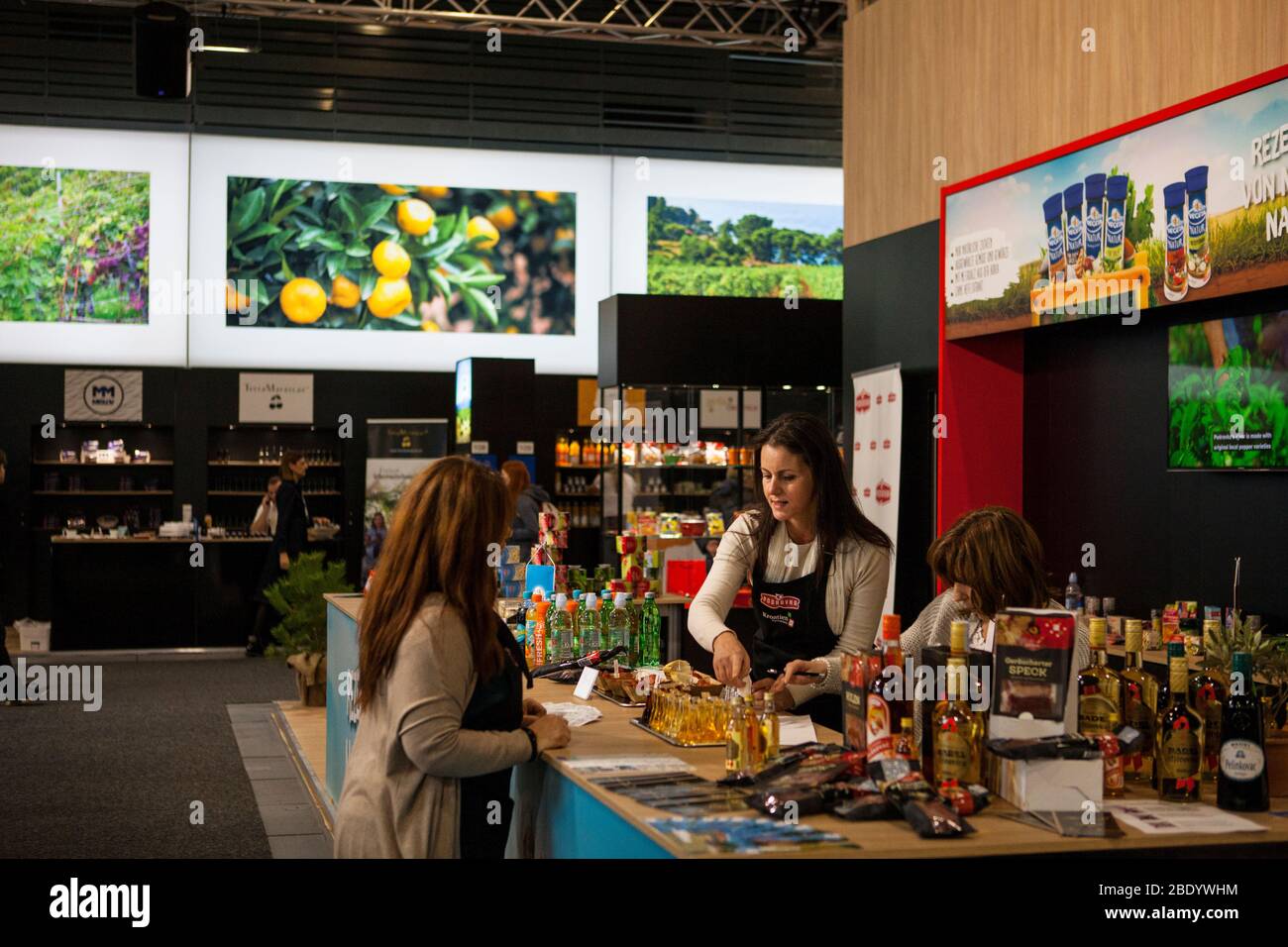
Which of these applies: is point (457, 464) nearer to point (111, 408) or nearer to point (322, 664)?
point (322, 664)

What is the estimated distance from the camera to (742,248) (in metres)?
14.6

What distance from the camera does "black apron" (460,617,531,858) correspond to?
302 centimetres

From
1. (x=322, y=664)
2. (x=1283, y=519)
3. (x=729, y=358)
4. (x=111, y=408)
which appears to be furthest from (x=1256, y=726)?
(x=111, y=408)

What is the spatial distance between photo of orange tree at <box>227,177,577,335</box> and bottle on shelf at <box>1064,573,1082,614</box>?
27.4ft

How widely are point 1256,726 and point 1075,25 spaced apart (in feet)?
13.6

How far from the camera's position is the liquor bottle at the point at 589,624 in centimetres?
462

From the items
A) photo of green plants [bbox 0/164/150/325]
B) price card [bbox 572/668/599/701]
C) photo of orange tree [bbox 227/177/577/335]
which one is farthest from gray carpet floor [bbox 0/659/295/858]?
photo of orange tree [bbox 227/177/577/335]

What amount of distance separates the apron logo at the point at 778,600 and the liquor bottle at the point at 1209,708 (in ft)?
4.38

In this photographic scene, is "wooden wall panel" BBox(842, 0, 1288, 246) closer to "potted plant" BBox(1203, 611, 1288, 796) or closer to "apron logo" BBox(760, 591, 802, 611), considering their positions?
"potted plant" BBox(1203, 611, 1288, 796)

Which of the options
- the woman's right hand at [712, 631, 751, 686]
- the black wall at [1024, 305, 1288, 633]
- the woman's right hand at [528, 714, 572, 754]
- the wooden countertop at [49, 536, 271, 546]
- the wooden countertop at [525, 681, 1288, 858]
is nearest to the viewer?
the wooden countertop at [525, 681, 1288, 858]

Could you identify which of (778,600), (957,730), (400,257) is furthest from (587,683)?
(400,257)

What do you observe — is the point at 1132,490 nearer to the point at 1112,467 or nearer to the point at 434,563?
the point at 1112,467

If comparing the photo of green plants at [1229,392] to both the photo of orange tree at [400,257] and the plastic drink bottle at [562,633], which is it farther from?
the photo of orange tree at [400,257]

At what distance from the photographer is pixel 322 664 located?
9070mm
